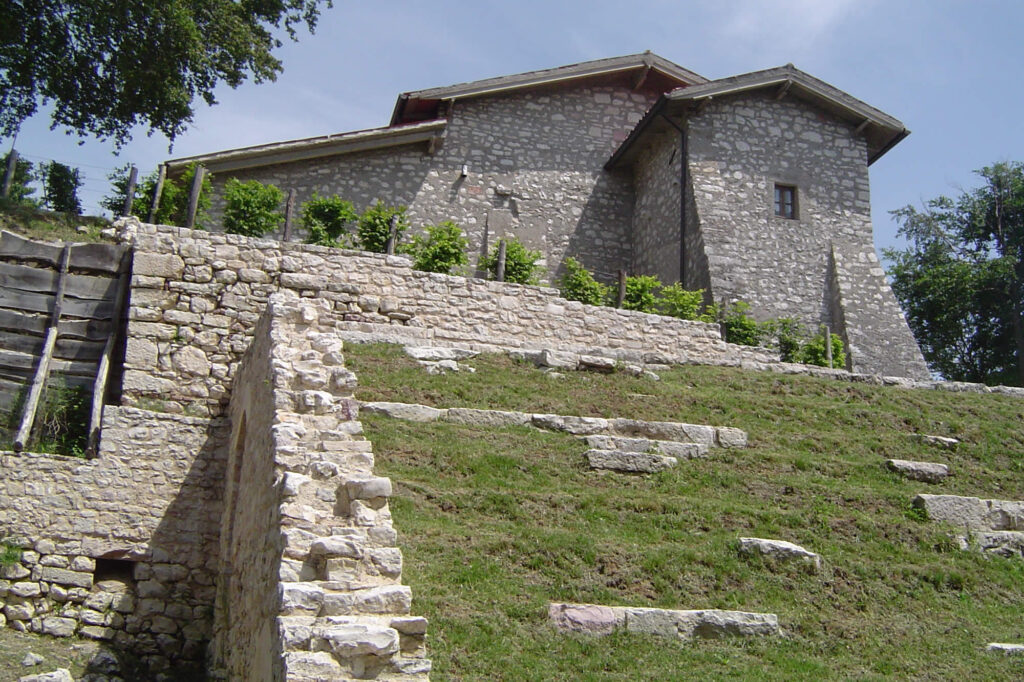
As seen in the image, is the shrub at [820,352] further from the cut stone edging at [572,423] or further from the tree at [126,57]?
the tree at [126,57]

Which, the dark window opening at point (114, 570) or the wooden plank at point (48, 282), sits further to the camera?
the wooden plank at point (48, 282)

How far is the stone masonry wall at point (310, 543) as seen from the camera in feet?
17.8

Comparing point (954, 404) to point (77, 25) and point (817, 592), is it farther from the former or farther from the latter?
point (77, 25)

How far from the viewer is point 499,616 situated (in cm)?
671

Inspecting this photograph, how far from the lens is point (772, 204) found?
19.7 meters

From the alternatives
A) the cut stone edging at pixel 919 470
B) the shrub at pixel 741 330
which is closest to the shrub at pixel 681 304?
the shrub at pixel 741 330

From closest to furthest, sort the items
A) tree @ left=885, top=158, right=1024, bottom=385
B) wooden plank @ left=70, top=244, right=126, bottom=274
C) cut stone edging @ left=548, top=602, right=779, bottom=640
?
1. cut stone edging @ left=548, top=602, right=779, bottom=640
2. wooden plank @ left=70, top=244, right=126, bottom=274
3. tree @ left=885, top=158, right=1024, bottom=385

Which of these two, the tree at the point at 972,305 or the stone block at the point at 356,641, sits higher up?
the tree at the point at 972,305

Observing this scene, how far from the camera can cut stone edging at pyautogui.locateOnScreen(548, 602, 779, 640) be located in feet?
22.4

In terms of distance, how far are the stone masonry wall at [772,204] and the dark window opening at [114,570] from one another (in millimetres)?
11436

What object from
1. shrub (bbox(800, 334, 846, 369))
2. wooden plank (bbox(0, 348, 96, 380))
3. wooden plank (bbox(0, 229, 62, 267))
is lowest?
wooden plank (bbox(0, 348, 96, 380))

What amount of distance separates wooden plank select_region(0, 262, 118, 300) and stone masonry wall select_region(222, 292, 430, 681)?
3768 millimetres

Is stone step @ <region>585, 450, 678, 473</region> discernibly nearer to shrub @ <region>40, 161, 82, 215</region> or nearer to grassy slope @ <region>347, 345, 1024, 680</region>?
grassy slope @ <region>347, 345, 1024, 680</region>

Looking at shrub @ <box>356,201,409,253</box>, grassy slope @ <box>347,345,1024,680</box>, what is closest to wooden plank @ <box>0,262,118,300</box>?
grassy slope @ <box>347,345,1024,680</box>
